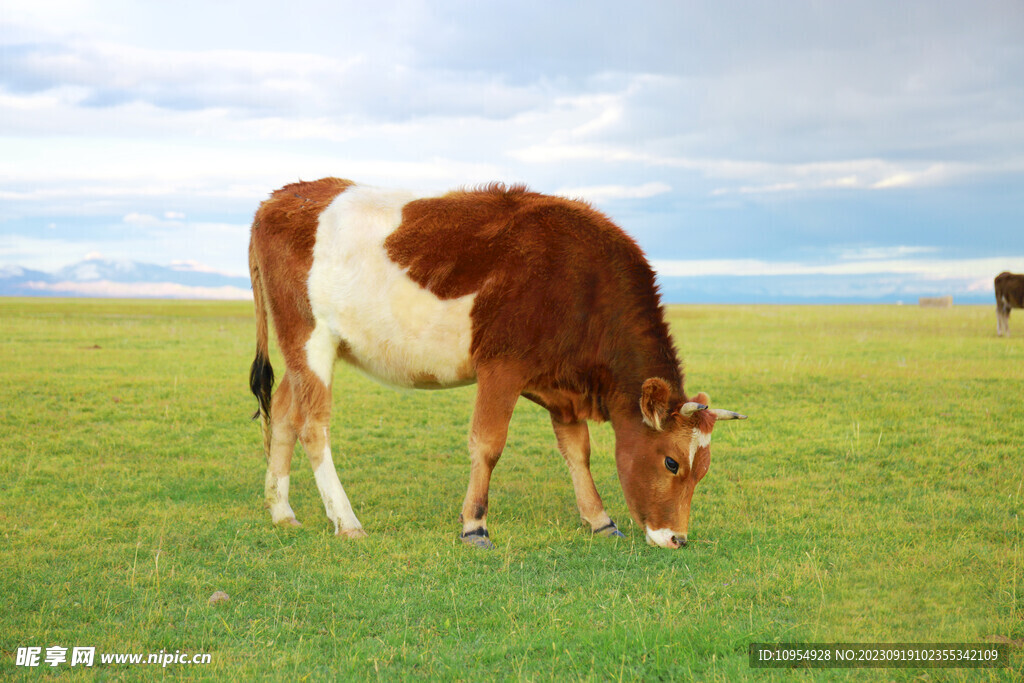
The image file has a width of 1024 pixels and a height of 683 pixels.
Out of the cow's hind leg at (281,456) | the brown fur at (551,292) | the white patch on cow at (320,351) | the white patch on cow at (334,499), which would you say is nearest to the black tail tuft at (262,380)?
the cow's hind leg at (281,456)

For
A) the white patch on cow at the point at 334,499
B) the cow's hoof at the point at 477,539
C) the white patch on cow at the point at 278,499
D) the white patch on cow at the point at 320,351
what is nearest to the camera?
the cow's hoof at the point at 477,539

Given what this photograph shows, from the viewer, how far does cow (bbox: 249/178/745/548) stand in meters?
7.73

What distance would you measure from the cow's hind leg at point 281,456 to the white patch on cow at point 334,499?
590 mm

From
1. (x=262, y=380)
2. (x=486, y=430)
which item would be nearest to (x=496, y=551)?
(x=486, y=430)

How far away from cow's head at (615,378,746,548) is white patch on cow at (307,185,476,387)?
1964 millimetres

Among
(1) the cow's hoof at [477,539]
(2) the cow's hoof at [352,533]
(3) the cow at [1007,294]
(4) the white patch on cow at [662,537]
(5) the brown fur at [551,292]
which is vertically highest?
(3) the cow at [1007,294]

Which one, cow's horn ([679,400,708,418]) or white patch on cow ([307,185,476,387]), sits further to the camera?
white patch on cow ([307,185,476,387])

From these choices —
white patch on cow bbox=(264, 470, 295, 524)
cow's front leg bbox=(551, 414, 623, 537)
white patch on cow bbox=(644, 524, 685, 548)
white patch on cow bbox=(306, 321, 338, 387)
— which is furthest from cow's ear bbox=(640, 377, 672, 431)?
white patch on cow bbox=(264, 470, 295, 524)

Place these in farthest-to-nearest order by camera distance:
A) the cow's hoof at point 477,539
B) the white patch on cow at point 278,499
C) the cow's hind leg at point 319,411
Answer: the white patch on cow at point 278,499 < the cow's hind leg at point 319,411 < the cow's hoof at point 477,539

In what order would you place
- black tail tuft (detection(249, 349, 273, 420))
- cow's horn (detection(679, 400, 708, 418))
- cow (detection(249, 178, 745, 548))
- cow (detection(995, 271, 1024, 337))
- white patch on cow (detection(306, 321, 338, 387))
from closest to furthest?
cow's horn (detection(679, 400, 708, 418)) → cow (detection(249, 178, 745, 548)) → white patch on cow (detection(306, 321, 338, 387)) → black tail tuft (detection(249, 349, 273, 420)) → cow (detection(995, 271, 1024, 337))

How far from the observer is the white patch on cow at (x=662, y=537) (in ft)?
24.6

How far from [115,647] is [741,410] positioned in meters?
12.5

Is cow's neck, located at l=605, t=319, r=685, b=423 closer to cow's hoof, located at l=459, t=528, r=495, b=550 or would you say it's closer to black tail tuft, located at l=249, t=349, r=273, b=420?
cow's hoof, located at l=459, t=528, r=495, b=550

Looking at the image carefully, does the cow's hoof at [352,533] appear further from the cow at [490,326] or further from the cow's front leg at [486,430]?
the cow's front leg at [486,430]
